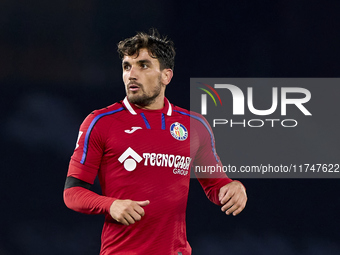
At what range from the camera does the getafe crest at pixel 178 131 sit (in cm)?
244

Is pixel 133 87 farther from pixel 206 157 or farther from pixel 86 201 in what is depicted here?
pixel 86 201

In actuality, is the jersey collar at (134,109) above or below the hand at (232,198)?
above

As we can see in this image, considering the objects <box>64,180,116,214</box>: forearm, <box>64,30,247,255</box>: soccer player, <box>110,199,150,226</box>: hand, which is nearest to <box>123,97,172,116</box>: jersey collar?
<box>64,30,247,255</box>: soccer player

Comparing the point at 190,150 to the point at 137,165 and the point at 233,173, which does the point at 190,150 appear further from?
the point at 233,173

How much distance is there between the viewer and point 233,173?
4.12 metres

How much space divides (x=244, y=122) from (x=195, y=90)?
1.94 feet

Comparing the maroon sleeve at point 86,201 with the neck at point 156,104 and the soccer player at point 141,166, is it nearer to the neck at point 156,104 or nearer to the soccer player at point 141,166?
the soccer player at point 141,166

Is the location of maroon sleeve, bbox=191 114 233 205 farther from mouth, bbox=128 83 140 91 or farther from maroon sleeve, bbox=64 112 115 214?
maroon sleeve, bbox=64 112 115 214

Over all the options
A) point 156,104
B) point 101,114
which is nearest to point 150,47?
point 156,104

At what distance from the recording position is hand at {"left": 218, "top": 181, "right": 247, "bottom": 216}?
2266 mm

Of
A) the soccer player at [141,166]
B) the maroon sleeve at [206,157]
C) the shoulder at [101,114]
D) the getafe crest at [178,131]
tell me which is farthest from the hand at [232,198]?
the shoulder at [101,114]

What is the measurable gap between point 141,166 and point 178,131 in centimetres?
33

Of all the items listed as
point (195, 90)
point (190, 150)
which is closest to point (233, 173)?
point (195, 90)

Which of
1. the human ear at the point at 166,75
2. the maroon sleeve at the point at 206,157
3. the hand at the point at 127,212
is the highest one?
the human ear at the point at 166,75
